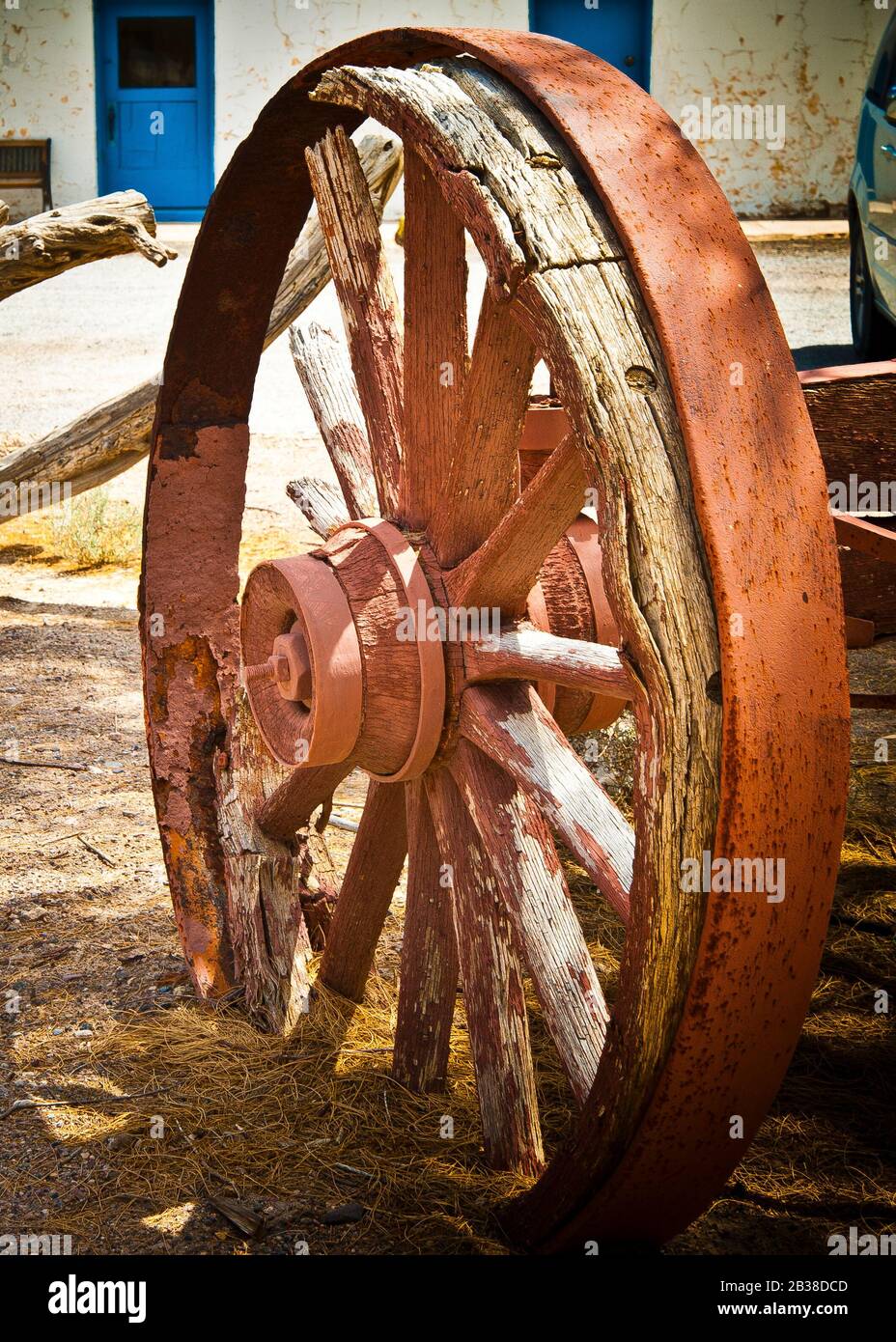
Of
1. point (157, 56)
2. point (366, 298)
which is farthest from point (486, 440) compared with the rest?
point (157, 56)

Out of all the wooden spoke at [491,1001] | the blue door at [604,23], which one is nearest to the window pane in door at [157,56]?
the blue door at [604,23]

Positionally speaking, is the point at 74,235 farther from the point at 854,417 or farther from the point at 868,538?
the point at 868,538

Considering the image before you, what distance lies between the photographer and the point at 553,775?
1.70 m

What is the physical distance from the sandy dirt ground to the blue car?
74.5 inches

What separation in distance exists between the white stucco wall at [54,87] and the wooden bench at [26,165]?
0.09 m

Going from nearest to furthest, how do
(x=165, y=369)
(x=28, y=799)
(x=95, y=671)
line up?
(x=165, y=369)
(x=28, y=799)
(x=95, y=671)

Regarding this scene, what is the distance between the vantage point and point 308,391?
2508 millimetres

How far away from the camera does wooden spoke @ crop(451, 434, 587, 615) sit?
1.65 m

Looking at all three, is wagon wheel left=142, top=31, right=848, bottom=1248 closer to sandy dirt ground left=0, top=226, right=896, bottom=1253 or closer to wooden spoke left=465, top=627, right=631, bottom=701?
wooden spoke left=465, top=627, right=631, bottom=701

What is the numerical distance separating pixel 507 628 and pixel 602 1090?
2.24 feet

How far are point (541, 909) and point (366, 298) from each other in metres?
1.03

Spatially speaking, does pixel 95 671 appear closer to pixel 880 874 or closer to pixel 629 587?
pixel 880 874
